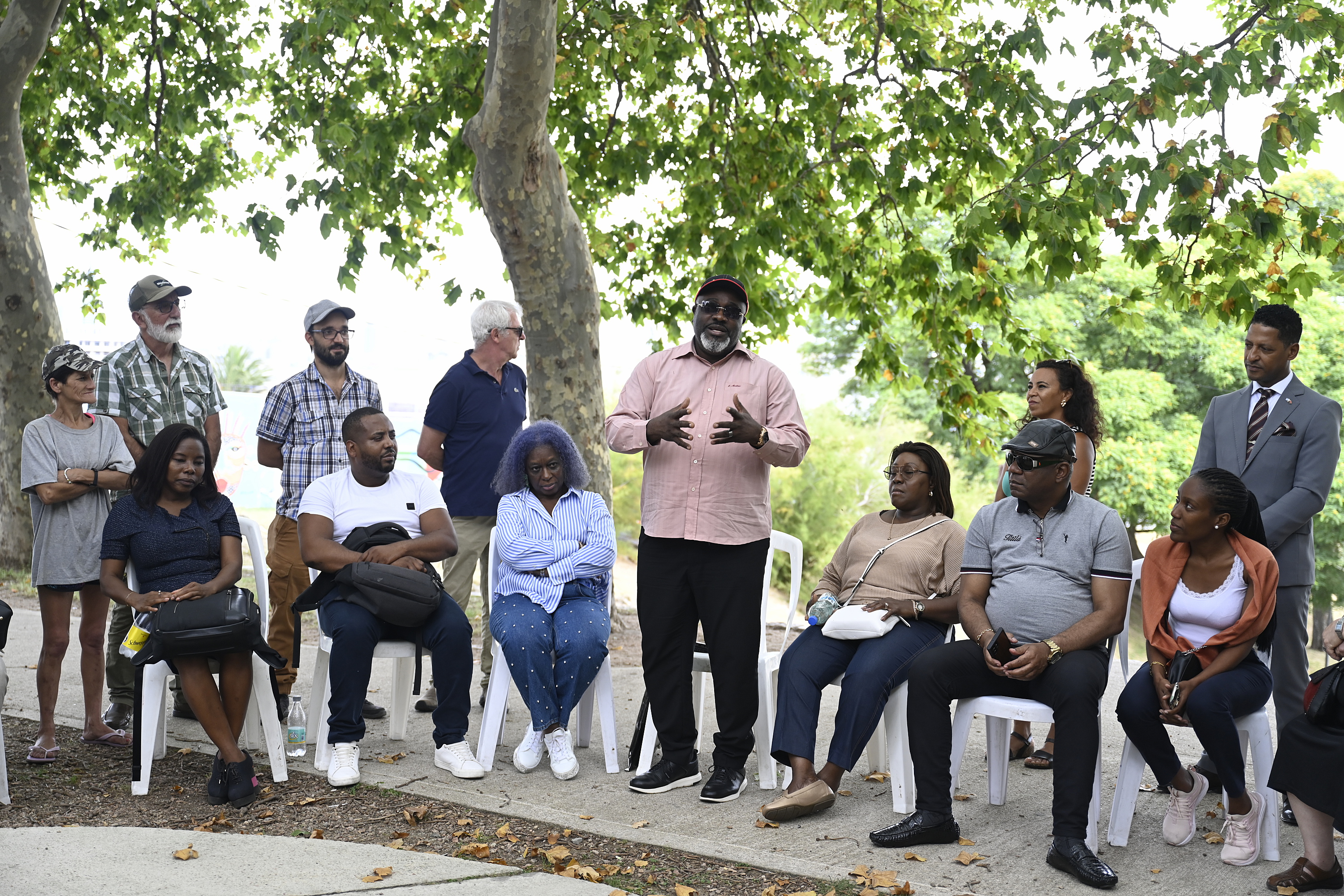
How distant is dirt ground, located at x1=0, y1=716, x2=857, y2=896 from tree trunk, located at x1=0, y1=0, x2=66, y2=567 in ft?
21.2

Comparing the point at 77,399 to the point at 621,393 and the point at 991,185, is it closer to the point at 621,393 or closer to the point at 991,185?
the point at 621,393

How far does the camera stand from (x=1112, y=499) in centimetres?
2300

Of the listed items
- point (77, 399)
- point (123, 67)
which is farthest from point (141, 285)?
point (123, 67)

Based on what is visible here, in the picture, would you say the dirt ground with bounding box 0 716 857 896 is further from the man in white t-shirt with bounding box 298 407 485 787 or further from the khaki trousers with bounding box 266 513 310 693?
the khaki trousers with bounding box 266 513 310 693

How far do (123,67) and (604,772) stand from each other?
11560mm

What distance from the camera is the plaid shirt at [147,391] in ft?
18.4

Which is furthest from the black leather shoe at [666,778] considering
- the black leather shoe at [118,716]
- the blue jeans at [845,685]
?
the black leather shoe at [118,716]

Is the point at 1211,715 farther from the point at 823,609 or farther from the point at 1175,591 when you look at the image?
the point at 823,609

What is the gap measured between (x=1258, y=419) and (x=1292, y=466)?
0.23m

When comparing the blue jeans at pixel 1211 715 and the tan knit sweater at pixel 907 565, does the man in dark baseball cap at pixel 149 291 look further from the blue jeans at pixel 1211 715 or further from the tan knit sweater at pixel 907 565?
the blue jeans at pixel 1211 715

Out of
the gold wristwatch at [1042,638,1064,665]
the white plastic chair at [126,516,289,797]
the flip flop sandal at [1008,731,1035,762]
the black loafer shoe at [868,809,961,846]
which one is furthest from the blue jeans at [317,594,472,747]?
the flip flop sandal at [1008,731,1035,762]

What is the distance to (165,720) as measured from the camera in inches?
209

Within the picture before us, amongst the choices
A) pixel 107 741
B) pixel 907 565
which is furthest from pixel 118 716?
pixel 907 565

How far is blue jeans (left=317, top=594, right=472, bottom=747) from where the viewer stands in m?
4.84
